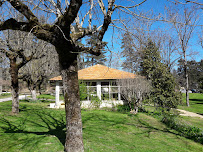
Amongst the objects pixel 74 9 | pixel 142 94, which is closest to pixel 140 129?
pixel 142 94

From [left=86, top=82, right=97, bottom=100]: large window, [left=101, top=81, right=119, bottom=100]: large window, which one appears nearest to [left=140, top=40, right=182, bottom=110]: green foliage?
[left=101, top=81, right=119, bottom=100]: large window

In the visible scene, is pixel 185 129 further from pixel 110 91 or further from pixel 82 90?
pixel 82 90

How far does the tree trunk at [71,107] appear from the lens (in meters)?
3.71

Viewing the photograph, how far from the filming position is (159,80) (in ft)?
41.9

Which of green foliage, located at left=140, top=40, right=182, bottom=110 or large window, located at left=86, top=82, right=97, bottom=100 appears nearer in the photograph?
green foliage, located at left=140, top=40, right=182, bottom=110

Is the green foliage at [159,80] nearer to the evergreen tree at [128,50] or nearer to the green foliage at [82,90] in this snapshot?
the evergreen tree at [128,50]

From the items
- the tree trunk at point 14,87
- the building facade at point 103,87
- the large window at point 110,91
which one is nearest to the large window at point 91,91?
the building facade at point 103,87

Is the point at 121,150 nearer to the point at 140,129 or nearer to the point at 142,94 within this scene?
the point at 140,129

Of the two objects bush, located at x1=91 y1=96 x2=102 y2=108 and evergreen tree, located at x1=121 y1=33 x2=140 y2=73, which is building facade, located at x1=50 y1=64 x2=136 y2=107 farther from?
evergreen tree, located at x1=121 y1=33 x2=140 y2=73

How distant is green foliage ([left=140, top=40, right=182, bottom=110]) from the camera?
40.1ft

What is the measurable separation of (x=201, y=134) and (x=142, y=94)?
540 cm

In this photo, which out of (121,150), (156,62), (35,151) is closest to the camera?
(35,151)

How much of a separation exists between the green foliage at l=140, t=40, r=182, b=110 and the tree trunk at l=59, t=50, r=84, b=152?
10042 millimetres

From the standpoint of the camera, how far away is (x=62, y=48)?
143 inches
